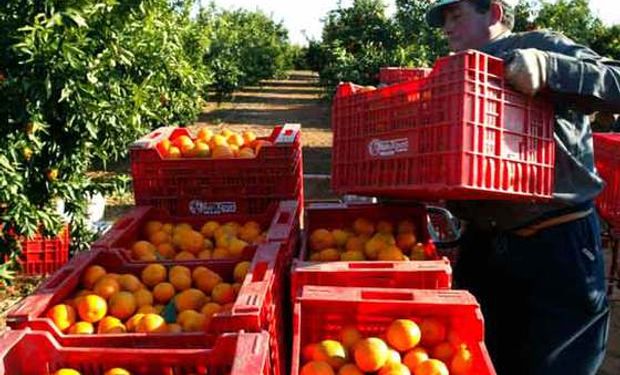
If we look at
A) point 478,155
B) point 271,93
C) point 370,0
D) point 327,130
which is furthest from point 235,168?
point 271,93

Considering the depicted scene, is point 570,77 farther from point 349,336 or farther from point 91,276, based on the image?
point 91,276

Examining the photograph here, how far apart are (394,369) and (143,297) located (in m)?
0.97

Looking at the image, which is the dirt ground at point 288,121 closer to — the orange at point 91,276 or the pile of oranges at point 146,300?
the orange at point 91,276

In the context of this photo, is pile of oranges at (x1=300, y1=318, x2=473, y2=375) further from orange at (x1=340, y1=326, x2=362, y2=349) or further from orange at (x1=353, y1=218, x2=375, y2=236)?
orange at (x1=353, y1=218, x2=375, y2=236)

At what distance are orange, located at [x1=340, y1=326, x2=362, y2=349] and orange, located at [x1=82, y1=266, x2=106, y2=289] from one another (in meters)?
0.98

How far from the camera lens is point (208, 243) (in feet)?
9.62

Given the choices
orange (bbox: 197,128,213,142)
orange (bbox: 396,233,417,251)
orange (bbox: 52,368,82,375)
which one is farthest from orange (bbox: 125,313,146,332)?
orange (bbox: 197,128,213,142)

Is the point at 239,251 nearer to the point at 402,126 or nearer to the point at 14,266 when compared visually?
the point at 402,126

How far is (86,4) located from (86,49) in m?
0.29

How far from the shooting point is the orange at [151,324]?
1979 mm

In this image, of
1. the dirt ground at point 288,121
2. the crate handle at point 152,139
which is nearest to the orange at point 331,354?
the crate handle at point 152,139

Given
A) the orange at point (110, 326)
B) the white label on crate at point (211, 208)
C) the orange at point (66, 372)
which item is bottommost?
the orange at point (66, 372)

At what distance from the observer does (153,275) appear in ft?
7.93

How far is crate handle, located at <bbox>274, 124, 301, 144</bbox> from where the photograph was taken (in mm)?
3404
